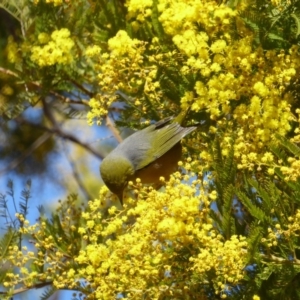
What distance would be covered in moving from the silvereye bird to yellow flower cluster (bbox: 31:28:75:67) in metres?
0.24

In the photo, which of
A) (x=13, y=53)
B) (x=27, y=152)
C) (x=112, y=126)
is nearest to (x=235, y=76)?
(x=112, y=126)

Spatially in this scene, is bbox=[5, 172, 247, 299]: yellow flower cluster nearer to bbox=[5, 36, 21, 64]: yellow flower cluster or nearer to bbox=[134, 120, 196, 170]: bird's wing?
bbox=[134, 120, 196, 170]: bird's wing

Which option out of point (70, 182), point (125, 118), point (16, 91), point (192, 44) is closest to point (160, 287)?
point (192, 44)

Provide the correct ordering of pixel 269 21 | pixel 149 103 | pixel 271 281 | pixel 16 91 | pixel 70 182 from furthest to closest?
1. pixel 70 182
2. pixel 16 91
3. pixel 149 103
4. pixel 269 21
5. pixel 271 281

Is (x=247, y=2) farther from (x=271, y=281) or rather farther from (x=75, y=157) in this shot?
(x=75, y=157)

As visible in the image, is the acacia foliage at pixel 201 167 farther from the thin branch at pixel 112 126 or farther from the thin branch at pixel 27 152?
the thin branch at pixel 27 152

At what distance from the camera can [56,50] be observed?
1.69 m

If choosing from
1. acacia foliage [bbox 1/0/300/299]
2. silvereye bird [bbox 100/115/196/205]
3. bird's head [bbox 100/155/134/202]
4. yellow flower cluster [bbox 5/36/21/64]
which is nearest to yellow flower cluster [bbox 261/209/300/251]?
acacia foliage [bbox 1/0/300/299]

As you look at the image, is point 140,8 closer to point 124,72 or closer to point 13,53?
point 124,72

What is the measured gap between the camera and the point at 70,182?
9.23ft

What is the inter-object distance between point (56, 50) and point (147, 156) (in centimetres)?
31

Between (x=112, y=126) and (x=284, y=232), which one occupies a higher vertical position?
(x=112, y=126)

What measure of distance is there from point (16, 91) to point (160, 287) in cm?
99

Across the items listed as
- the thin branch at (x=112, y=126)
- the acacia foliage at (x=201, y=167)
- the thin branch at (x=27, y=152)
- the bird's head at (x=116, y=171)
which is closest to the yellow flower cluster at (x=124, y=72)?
the acacia foliage at (x=201, y=167)
